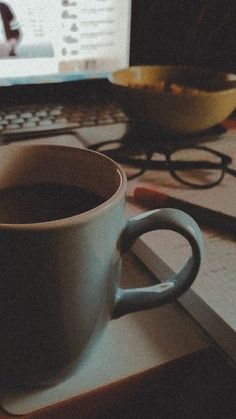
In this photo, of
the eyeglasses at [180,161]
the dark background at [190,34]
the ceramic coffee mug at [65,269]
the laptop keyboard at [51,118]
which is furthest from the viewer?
the dark background at [190,34]

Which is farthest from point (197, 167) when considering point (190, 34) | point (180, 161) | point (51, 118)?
point (190, 34)

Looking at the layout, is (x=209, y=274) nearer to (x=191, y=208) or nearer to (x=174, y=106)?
(x=191, y=208)

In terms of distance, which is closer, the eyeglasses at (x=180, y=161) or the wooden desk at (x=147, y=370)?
the wooden desk at (x=147, y=370)

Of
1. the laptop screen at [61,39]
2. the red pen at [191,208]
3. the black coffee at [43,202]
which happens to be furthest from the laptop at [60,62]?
the black coffee at [43,202]

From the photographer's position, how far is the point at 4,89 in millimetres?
629

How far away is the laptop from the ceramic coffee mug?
11.9 inches

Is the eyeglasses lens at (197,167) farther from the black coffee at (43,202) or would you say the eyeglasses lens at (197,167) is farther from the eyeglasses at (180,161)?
the black coffee at (43,202)

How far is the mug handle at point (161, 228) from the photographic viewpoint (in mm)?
214

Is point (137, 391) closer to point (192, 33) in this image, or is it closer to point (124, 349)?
point (124, 349)

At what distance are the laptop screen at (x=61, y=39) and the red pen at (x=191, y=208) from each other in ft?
1.04

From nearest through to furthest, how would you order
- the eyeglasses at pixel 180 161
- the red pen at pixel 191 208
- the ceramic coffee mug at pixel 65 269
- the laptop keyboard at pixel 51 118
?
the ceramic coffee mug at pixel 65 269, the red pen at pixel 191 208, the eyeglasses at pixel 180 161, the laptop keyboard at pixel 51 118

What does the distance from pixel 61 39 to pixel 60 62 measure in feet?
0.10

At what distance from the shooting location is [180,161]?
47cm

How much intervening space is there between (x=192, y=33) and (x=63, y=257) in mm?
618
